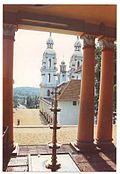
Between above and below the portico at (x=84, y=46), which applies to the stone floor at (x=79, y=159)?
below

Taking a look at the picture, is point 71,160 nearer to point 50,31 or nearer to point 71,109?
point 50,31

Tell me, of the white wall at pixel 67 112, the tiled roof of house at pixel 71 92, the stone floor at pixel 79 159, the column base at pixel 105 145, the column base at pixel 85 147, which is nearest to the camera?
the stone floor at pixel 79 159

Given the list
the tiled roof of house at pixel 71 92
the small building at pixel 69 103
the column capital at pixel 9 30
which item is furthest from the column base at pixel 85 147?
the small building at pixel 69 103

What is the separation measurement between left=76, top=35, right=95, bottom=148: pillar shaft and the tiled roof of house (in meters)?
7.25

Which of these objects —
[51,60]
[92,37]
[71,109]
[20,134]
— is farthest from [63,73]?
[92,37]

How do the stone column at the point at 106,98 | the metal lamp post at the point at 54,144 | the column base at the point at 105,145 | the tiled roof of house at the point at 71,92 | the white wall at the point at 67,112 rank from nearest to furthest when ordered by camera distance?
1. the metal lamp post at the point at 54,144
2. the column base at the point at 105,145
3. the stone column at the point at 106,98
4. the tiled roof of house at the point at 71,92
5. the white wall at the point at 67,112

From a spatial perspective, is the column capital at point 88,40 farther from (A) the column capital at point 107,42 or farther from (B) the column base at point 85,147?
(B) the column base at point 85,147

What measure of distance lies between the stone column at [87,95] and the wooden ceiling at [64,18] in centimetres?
25

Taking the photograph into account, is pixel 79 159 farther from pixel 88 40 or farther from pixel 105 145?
pixel 88 40

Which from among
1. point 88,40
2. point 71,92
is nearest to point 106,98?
point 88,40

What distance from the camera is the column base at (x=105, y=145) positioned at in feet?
17.1
